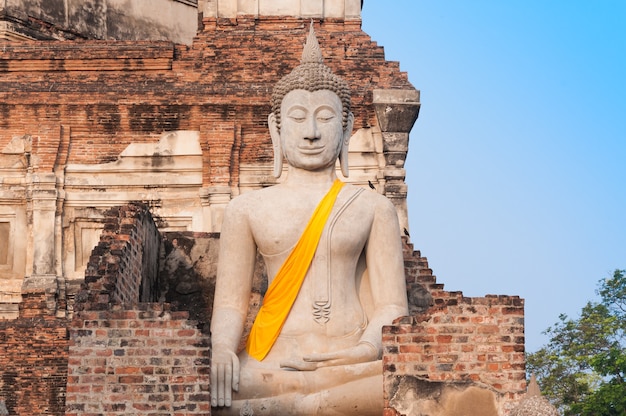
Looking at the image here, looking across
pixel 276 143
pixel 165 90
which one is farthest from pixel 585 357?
pixel 276 143

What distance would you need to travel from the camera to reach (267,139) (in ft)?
87.5

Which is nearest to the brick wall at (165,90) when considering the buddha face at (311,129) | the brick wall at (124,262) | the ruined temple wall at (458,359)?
the brick wall at (124,262)

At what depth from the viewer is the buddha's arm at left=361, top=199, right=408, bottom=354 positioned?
12219 mm

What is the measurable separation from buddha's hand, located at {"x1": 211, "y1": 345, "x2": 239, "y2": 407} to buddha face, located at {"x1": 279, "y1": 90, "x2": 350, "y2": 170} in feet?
4.76

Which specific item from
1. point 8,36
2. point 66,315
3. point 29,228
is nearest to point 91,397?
point 66,315

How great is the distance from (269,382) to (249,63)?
649 inches

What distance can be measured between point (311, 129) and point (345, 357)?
162 centimetres

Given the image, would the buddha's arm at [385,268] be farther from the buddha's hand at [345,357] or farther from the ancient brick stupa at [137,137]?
the ancient brick stupa at [137,137]

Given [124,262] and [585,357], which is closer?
[124,262]

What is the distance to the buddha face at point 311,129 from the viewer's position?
1250 centimetres

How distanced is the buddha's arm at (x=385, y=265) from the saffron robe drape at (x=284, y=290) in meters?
0.36

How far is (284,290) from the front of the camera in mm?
12094

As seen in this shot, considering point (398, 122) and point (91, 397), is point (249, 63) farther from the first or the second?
point (91, 397)

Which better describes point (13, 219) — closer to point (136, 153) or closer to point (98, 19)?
point (136, 153)
